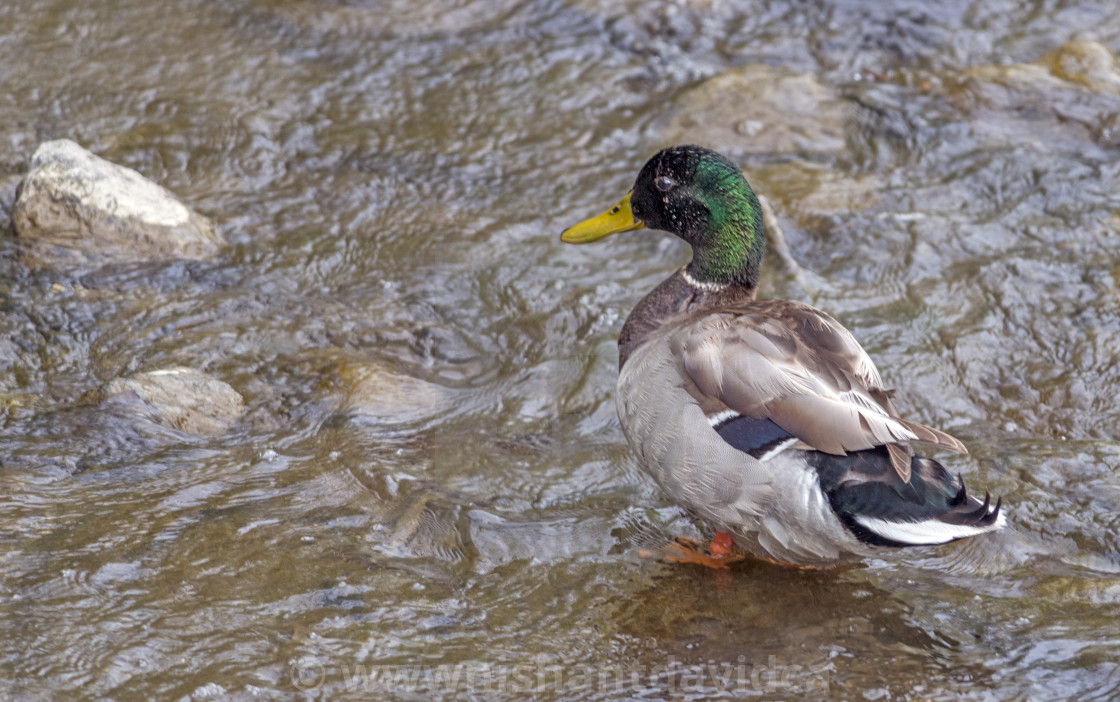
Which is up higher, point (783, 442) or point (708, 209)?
point (708, 209)

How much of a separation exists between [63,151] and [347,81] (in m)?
2.00

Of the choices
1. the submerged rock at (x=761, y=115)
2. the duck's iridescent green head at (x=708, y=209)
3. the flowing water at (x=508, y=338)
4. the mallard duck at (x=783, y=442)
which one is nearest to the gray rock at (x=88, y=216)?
the flowing water at (x=508, y=338)

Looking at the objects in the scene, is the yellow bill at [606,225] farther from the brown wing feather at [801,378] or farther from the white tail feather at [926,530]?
the white tail feather at [926,530]

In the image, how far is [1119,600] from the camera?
3.19 meters

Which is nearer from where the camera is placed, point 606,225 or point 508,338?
point 606,225

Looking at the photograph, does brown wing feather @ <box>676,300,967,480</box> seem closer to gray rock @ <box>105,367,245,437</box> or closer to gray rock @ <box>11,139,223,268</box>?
gray rock @ <box>105,367,245,437</box>

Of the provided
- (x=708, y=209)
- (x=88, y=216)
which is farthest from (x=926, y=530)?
(x=88, y=216)

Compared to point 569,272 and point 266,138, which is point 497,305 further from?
point 266,138

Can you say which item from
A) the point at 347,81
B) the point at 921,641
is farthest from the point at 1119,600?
the point at 347,81

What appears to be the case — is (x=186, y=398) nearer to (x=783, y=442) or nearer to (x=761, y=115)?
(x=783, y=442)

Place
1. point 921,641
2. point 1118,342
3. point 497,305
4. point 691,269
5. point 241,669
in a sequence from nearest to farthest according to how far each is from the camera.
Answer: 1. point 241,669
2. point 921,641
3. point 691,269
4. point 1118,342
5. point 497,305

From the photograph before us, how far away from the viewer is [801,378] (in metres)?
3.20

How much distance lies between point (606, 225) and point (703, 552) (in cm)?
138

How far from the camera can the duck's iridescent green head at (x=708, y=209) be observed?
12.8 feet
